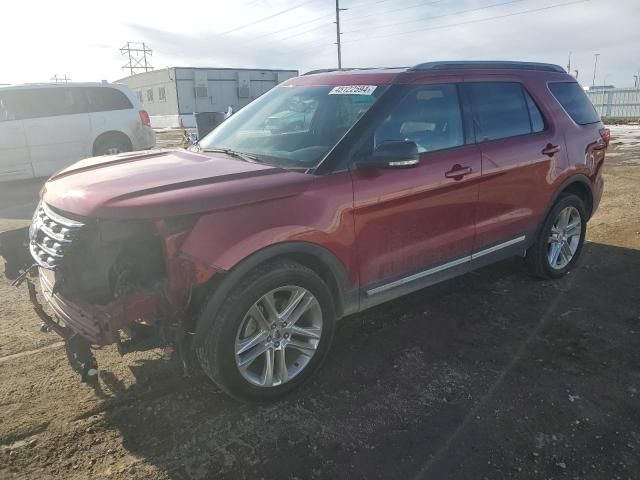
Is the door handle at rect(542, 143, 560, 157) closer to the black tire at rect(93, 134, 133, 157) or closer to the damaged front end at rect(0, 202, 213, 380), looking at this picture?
the damaged front end at rect(0, 202, 213, 380)

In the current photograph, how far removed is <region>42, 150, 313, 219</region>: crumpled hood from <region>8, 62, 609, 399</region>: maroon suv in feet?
0.04

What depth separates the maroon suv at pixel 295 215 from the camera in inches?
99.4

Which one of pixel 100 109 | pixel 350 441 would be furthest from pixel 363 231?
pixel 100 109

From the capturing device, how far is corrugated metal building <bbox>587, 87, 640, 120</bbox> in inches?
1077

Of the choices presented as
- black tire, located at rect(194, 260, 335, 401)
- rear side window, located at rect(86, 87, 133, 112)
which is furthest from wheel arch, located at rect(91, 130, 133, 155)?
black tire, located at rect(194, 260, 335, 401)

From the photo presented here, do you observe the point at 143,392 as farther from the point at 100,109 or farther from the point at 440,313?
the point at 100,109

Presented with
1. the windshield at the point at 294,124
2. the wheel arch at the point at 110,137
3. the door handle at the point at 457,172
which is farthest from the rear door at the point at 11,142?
the door handle at the point at 457,172

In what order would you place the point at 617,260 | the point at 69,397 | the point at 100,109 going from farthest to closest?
the point at 100,109, the point at 617,260, the point at 69,397

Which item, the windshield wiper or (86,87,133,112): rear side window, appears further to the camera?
(86,87,133,112): rear side window

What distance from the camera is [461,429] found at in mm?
2693

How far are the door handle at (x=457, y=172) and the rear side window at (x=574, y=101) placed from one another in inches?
65.6

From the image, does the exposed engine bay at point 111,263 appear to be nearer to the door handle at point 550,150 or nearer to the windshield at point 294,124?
the windshield at point 294,124

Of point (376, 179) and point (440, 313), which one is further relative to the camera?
point (440, 313)

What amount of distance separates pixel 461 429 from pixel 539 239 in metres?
2.44
